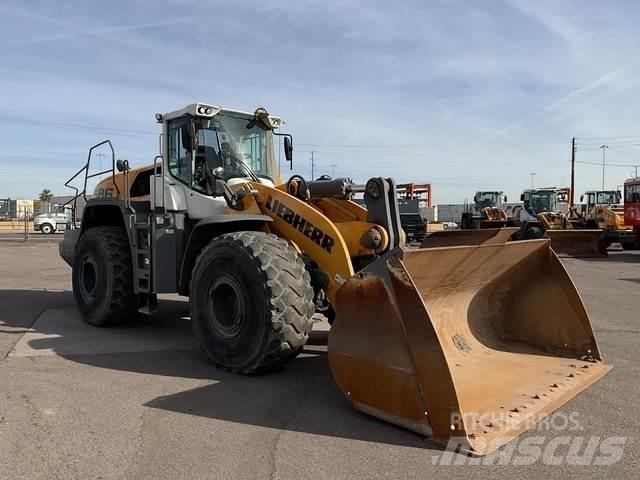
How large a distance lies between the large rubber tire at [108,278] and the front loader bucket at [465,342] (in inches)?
157

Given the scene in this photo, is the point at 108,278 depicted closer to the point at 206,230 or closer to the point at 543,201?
the point at 206,230

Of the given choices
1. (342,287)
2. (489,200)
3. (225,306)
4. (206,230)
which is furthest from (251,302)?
(489,200)

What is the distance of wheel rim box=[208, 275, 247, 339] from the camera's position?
208 inches

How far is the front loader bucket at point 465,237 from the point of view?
5.08m

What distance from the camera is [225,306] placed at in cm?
557

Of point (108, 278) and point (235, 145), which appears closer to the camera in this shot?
point (235, 145)

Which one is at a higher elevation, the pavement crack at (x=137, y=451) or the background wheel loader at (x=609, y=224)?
the background wheel loader at (x=609, y=224)

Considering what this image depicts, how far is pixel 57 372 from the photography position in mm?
5418

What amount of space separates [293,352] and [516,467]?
2.17 m

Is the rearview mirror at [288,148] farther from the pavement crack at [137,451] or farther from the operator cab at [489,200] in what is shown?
the operator cab at [489,200]

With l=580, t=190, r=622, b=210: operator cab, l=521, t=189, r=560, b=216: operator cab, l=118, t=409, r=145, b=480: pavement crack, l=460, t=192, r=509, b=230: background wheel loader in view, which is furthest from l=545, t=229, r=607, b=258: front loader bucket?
l=118, t=409, r=145, b=480: pavement crack

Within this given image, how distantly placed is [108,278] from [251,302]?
9.99 feet

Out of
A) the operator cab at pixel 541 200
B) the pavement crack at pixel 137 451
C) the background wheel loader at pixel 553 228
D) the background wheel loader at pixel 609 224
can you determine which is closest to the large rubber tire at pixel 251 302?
the pavement crack at pixel 137 451

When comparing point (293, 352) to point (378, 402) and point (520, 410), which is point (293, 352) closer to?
point (378, 402)
